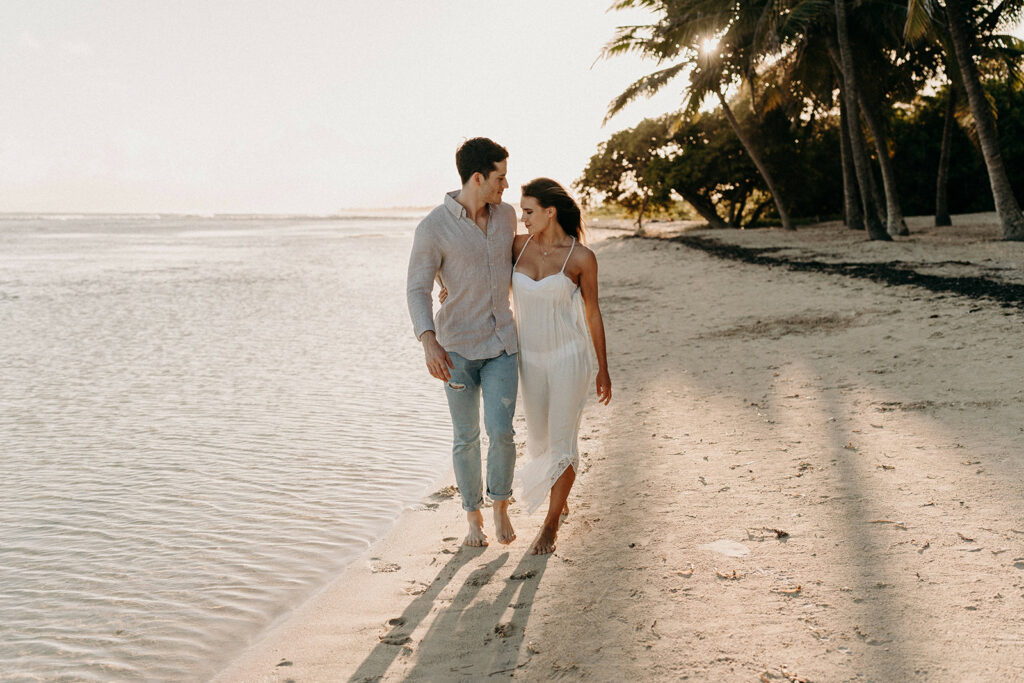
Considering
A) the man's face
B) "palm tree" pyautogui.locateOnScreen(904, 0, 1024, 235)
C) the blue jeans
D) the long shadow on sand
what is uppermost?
"palm tree" pyautogui.locateOnScreen(904, 0, 1024, 235)

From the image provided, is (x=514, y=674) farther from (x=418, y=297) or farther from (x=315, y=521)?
(x=315, y=521)

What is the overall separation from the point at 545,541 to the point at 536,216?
151cm

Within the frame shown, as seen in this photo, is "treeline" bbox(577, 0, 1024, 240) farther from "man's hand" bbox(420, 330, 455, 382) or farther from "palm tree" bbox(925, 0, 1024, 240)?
"man's hand" bbox(420, 330, 455, 382)

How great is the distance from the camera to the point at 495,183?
3527 millimetres

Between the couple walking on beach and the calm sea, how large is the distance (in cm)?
106

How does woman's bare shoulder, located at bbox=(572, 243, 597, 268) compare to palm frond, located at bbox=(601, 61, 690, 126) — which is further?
palm frond, located at bbox=(601, 61, 690, 126)

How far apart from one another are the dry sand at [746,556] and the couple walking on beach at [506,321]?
0.43 meters

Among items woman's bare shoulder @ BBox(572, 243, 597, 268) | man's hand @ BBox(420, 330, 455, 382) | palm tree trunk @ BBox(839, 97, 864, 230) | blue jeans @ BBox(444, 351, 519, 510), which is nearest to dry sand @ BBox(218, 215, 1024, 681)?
blue jeans @ BBox(444, 351, 519, 510)

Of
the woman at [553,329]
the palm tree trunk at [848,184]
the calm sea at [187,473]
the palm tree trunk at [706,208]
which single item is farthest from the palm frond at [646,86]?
the woman at [553,329]

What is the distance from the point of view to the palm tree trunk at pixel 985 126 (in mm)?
14617

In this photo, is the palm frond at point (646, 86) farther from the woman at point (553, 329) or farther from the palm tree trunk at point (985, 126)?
the woman at point (553, 329)

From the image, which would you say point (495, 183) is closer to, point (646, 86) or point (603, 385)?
point (603, 385)

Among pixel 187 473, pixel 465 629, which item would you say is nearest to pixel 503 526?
pixel 465 629

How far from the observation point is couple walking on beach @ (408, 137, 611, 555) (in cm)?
357
